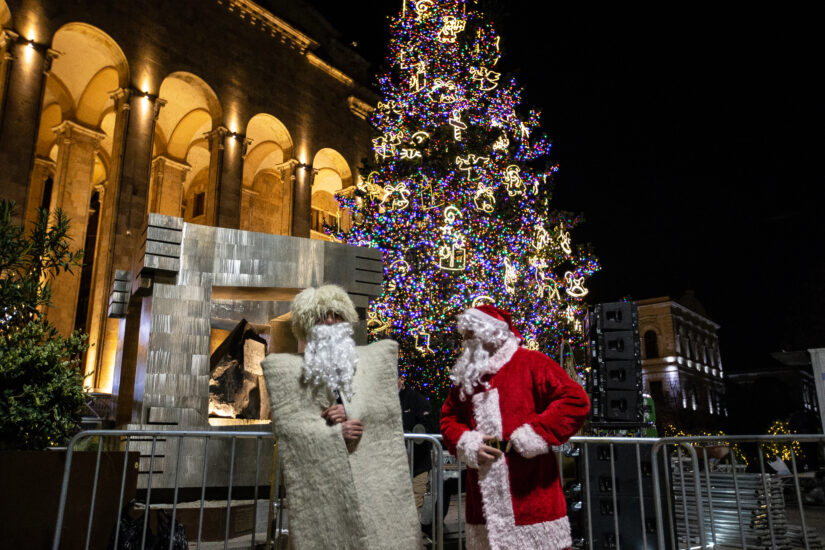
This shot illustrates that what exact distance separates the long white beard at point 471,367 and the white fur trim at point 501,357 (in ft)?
0.06

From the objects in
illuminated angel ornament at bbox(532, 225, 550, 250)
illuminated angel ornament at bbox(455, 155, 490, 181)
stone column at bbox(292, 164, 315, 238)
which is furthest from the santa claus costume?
stone column at bbox(292, 164, 315, 238)

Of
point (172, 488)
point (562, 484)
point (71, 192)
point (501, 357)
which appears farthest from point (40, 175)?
point (501, 357)

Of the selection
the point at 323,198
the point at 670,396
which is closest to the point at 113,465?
the point at 323,198

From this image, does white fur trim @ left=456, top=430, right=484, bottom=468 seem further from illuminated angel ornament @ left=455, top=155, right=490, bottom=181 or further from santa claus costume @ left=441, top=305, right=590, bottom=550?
illuminated angel ornament @ left=455, top=155, right=490, bottom=181

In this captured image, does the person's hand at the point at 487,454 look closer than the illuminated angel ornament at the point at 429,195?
Yes

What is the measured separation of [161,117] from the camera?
67.8 feet

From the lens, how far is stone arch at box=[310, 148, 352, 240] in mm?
23281

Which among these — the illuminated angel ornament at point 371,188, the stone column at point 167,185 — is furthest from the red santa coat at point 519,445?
the stone column at point 167,185

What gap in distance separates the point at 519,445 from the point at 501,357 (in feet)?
1.84

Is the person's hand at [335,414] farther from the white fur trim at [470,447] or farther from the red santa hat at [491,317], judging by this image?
the red santa hat at [491,317]

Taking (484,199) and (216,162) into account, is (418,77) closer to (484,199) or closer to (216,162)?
(484,199)

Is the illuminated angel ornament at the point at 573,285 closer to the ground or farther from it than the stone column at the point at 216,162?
closer to the ground

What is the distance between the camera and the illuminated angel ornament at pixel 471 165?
17.7 meters

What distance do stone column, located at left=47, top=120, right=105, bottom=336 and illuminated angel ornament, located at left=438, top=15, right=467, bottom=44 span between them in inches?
450
